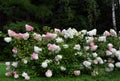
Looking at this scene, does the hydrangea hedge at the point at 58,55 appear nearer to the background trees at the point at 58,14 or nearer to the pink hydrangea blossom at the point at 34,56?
the pink hydrangea blossom at the point at 34,56

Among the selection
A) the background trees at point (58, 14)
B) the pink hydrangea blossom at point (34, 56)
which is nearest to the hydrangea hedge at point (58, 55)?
the pink hydrangea blossom at point (34, 56)

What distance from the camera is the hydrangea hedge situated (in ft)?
31.0

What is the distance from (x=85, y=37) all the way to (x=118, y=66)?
40.6 inches

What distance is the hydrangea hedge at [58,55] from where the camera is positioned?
9.46 metres

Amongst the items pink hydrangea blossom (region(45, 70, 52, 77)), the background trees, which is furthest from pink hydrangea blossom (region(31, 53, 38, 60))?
the background trees

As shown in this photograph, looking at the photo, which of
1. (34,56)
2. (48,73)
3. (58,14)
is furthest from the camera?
(58,14)

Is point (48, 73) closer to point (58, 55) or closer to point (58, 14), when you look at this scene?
point (58, 55)

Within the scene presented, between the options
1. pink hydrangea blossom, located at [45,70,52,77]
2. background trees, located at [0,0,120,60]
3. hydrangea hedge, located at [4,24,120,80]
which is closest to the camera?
pink hydrangea blossom, located at [45,70,52,77]

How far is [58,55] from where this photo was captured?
9469 mm

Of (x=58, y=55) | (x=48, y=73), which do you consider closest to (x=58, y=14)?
(x=58, y=55)

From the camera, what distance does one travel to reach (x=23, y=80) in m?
9.27

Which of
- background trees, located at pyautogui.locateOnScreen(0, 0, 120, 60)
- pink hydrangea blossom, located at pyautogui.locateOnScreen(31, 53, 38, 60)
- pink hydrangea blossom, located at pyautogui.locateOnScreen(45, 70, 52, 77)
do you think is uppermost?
pink hydrangea blossom, located at pyautogui.locateOnScreen(31, 53, 38, 60)

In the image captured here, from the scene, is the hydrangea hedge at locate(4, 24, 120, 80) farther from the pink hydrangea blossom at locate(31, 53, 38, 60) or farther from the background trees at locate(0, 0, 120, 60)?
the background trees at locate(0, 0, 120, 60)

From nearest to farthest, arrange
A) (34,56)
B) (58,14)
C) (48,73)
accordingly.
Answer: (48,73), (34,56), (58,14)
